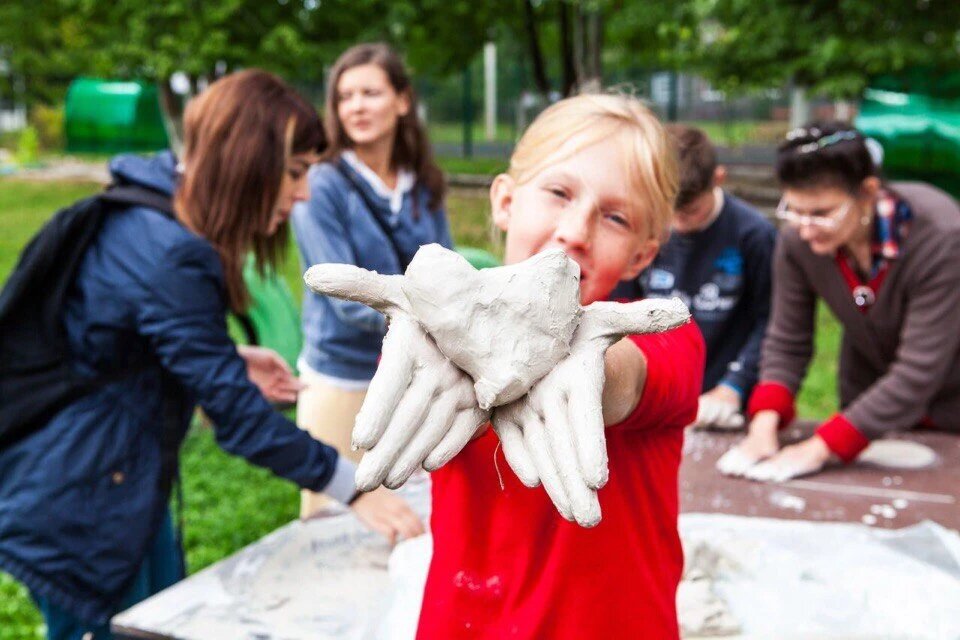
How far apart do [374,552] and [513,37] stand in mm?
13696

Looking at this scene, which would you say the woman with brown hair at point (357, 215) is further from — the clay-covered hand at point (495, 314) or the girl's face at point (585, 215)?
the clay-covered hand at point (495, 314)

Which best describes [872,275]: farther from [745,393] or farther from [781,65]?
[781,65]

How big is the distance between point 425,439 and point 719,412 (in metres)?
2.10

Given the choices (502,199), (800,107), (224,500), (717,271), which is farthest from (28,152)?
(502,199)

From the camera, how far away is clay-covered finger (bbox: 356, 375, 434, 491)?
0.88 metres

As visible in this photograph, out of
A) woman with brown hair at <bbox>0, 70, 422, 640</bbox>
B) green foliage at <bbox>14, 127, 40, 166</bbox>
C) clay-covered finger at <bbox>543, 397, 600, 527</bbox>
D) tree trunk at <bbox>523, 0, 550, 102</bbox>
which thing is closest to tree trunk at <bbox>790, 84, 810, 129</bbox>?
tree trunk at <bbox>523, 0, 550, 102</bbox>

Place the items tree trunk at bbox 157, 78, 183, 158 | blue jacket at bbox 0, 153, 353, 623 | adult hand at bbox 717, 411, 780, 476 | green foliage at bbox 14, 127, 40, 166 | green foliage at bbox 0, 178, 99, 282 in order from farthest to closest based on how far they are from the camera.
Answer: green foliage at bbox 14, 127, 40, 166 → tree trunk at bbox 157, 78, 183, 158 → green foliage at bbox 0, 178, 99, 282 → adult hand at bbox 717, 411, 780, 476 → blue jacket at bbox 0, 153, 353, 623

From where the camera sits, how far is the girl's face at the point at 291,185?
2.06 meters

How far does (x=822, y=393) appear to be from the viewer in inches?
212

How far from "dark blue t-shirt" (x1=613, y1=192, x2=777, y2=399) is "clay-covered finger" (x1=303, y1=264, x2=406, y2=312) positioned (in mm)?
1816

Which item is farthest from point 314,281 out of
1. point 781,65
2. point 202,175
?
point 781,65

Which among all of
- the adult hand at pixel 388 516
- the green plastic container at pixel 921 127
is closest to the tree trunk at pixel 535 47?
the green plastic container at pixel 921 127

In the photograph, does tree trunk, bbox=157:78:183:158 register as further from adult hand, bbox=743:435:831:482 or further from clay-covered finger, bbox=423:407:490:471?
clay-covered finger, bbox=423:407:490:471

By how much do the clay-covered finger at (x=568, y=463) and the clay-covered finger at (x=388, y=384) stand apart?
15 cm
